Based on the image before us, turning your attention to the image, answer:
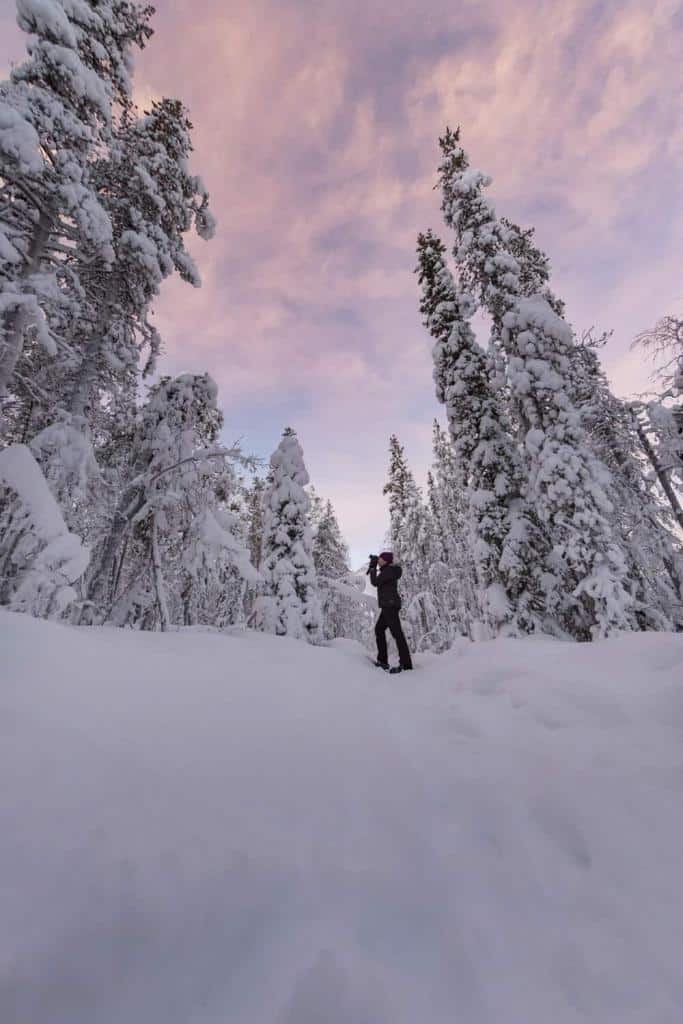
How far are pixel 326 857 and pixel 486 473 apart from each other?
10488mm

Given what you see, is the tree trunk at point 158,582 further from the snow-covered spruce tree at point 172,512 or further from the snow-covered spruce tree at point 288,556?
the snow-covered spruce tree at point 288,556

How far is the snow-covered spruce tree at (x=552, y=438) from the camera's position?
866cm

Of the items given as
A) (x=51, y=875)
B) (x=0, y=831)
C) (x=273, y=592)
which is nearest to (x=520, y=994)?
(x=51, y=875)

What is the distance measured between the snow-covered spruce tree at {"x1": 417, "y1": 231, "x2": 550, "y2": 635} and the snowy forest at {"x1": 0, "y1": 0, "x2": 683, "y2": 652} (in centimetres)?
5

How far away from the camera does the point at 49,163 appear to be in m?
6.88

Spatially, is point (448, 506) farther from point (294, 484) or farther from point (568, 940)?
point (568, 940)

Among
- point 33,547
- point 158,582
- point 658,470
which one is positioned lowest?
point 33,547

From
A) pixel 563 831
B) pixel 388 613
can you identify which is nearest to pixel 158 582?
pixel 388 613

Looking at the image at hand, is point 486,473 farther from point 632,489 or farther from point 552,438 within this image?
point 632,489

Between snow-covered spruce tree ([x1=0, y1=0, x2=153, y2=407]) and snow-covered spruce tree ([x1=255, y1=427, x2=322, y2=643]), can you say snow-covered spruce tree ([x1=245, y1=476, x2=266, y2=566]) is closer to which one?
snow-covered spruce tree ([x1=255, y1=427, x2=322, y2=643])

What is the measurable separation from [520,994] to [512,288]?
42.0ft

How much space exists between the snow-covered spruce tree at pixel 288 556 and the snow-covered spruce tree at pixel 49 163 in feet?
22.1

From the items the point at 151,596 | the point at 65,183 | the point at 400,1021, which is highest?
the point at 65,183

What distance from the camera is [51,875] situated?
145cm
